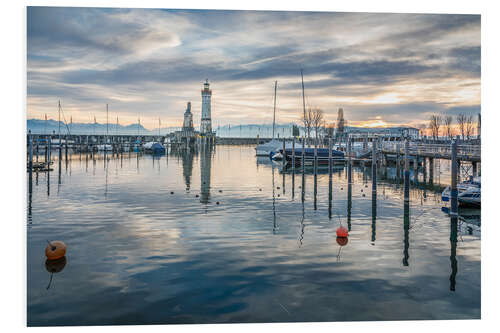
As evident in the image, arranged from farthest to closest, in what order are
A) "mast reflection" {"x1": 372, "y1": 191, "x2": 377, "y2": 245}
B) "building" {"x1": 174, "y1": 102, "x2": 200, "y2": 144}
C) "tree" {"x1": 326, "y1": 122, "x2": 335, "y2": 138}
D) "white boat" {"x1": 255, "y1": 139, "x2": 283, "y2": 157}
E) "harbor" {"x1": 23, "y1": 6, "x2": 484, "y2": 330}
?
"tree" {"x1": 326, "y1": 122, "x2": 335, "y2": 138}
"building" {"x1": 174, "y1": 102, "x2": 200, "y2": 144}
"white boat" {"x1": 255, "y1": 139, "x2": 283, "y2": 157}
"mast reflection" {"x1": 372, "y1": 191, "x2": 377, "y2": 245}
"harbor" {"x1": 23, "y1": 6, "x2": 484, "y2": 330}

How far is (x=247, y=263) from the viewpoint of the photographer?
360 inches

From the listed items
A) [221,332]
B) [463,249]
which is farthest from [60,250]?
[463,249]

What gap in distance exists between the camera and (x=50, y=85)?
47.0 feet

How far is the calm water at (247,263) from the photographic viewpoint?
6.86 meters

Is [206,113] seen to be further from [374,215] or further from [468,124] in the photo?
[374,215]

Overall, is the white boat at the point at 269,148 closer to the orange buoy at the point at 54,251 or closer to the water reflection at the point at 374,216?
the water reflection at the point at 374,216

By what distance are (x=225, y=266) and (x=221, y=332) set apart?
2712 mm

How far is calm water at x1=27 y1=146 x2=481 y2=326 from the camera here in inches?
270

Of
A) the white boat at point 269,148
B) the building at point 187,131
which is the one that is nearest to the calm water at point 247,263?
the white boat at point 269,148

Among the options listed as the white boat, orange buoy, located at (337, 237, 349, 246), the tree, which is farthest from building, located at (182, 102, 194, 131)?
orange buoy, located at (337, 237, 349, 246)

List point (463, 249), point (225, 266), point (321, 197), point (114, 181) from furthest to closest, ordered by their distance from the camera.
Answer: point (114, 181), point (321, 197), point (463, 249), point (225, 266)

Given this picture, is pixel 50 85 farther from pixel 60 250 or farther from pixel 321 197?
pixel 321 197

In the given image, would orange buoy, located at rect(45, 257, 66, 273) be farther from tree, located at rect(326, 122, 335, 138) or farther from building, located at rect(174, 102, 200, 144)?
tree, located at rect(326, 122, 335, 138)

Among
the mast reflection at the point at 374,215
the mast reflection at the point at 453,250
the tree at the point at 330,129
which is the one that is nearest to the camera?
the mast reflection at the point at 453,250
